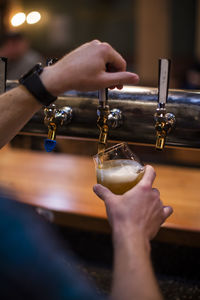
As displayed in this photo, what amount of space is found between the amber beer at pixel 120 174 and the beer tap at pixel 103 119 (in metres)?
0.20

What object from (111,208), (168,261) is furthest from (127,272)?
(168,261)

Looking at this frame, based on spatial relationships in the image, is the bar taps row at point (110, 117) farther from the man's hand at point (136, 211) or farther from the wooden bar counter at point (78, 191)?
the wooden bar counter at point (78, 191)

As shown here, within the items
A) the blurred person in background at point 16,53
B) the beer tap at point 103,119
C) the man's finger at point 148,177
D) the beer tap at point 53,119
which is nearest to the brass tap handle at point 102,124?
the beer tap at point 103,119

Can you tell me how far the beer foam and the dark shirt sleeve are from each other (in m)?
0.24

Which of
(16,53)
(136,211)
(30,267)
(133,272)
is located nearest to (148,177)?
(136,211)

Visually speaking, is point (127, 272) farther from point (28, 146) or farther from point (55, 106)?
point (28, 146)

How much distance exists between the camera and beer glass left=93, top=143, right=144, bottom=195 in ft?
3.10

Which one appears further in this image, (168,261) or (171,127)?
(168,261)

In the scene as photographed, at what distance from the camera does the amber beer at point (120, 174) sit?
3.10 feet

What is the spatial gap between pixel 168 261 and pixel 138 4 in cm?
575

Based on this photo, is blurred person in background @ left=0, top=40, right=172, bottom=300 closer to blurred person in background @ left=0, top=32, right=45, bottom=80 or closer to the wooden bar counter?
the wooden bar counter

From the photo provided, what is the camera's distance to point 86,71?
3.07 feet

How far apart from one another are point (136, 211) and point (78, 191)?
0.97 metres

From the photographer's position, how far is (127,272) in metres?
0.75
